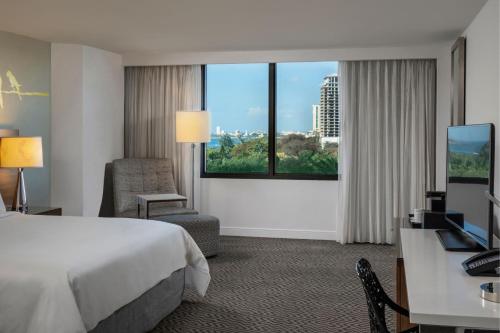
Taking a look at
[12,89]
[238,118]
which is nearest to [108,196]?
[12,89]

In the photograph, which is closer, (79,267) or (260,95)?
(79,267)

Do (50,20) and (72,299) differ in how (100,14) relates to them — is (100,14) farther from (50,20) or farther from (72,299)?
(72,299)

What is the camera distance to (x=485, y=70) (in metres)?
3.82

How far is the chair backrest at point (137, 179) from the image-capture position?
618 cm

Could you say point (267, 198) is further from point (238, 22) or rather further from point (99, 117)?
point (238, 22)

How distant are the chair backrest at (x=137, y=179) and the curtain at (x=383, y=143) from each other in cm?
212

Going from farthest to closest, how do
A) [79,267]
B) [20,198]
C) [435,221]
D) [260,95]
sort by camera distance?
1. [260,95]
2. [20,198]
3. [435,221]
4. [79,267]

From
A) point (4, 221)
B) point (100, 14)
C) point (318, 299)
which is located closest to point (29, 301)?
point (4, 221)

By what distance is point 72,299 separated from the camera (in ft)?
8.61

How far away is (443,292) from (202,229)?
3799 mm

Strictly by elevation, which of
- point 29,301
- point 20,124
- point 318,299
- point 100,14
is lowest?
point 318,299

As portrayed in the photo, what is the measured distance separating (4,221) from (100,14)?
6.18ft

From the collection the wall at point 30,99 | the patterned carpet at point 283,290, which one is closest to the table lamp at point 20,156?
the wall at point 30,99

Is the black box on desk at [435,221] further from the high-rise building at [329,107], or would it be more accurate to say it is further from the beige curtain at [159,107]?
the beige curtain at [159,107]
